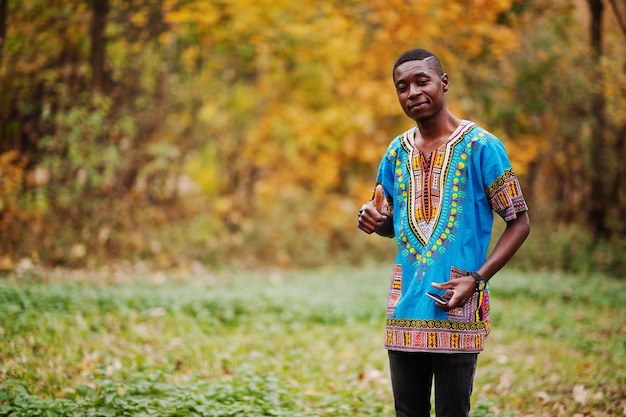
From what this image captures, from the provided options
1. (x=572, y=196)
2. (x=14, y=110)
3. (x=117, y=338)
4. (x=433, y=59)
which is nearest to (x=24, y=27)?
(x=14, y=110)

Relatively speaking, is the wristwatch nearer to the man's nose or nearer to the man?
the man

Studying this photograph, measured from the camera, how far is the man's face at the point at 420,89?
3174 millimetres

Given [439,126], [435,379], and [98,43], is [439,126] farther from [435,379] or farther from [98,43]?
[98,43]

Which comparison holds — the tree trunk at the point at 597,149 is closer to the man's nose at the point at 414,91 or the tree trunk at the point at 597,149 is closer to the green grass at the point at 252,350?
the green grass at the point at 252,350

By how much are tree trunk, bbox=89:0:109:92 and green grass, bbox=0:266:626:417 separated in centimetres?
391

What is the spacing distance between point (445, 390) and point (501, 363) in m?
4.17

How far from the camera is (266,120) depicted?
1708 centimetres

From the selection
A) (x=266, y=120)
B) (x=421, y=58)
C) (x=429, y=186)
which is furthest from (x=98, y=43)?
(x=429, y=186)

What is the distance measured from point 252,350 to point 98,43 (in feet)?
26.9

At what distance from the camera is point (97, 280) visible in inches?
420

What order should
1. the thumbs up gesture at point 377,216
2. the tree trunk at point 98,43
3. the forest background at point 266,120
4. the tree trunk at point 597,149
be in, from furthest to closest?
the tree trunk at point 597,149, the tree trunk at point 98,43, the forest background at point 266,120, the thumbs up gesture at point 377,216

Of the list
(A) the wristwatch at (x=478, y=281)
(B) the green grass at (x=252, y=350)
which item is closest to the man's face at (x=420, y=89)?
(A) the wristwatch at (x=478, y=281)

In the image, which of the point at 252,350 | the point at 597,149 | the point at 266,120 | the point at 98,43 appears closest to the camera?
the point at 252,350

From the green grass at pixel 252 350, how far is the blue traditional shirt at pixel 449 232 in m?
1.85
